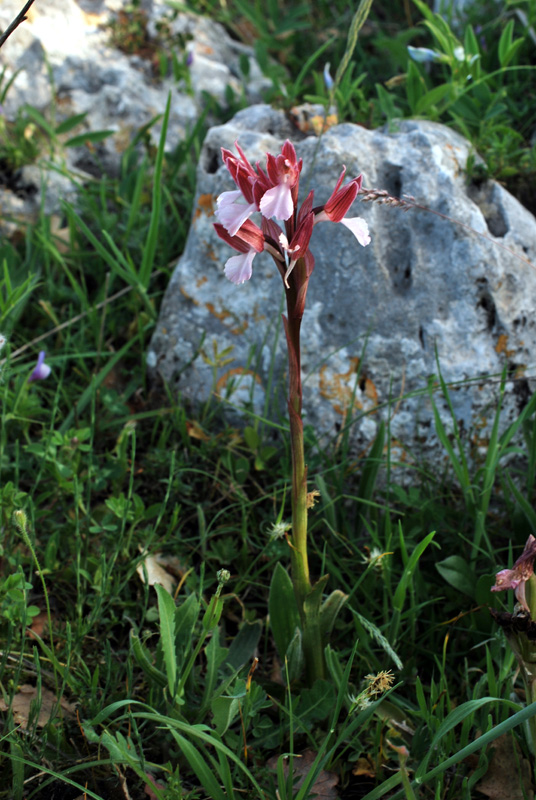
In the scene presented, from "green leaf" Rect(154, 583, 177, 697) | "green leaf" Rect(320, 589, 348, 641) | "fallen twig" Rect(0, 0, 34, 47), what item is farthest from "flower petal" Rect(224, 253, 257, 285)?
"green leaf" Rect(320, 589, 348, 641)

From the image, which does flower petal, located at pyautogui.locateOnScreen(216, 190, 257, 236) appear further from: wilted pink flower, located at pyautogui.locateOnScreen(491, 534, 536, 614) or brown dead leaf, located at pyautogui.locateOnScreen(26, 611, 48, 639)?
brown dead leaf, located at pyautogui.locateOnScreen(26, 611, 48, 639)

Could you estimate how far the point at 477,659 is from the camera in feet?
5.19

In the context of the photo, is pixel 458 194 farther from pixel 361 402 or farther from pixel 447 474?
pixel 447 474

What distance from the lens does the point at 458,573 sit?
1647 mm

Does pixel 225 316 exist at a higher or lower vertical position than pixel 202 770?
higher

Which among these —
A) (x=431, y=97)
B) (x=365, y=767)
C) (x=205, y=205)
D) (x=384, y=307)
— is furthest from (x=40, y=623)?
(x=431, y=97)

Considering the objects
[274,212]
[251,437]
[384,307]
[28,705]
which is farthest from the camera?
[384,307]

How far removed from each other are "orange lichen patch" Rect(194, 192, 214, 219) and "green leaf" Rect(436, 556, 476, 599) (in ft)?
4.67

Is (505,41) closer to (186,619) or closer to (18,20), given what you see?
(18,20)

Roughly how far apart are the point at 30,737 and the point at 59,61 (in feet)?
9.69

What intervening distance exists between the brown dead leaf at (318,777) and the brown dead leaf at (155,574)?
51cm

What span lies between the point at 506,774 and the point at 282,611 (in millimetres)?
580

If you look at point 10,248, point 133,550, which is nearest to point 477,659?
point 133,550

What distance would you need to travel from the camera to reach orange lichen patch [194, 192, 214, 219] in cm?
230
